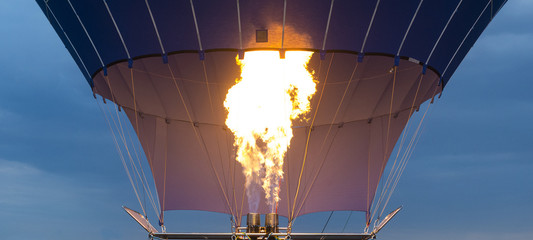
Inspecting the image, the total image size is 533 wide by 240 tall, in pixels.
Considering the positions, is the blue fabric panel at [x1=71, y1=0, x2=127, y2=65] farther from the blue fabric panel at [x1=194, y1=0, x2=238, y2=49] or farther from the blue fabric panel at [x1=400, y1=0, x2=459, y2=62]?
the blue fabric panel at [x1=400, y1=0, x2=459, y2=62]

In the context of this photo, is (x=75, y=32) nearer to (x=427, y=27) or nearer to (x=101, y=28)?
(x=101, y=28)

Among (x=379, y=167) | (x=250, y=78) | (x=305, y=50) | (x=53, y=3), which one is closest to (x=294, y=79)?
(x=250, y=78)

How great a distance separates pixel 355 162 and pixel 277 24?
8.83m

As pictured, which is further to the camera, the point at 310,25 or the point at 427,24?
the point at 427,24

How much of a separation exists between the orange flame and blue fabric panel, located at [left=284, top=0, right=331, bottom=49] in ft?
10.1

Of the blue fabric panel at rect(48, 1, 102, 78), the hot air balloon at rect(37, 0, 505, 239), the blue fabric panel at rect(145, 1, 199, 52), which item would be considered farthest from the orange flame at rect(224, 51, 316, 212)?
the blue fabric panel at rect(48, 1, 102, 78)

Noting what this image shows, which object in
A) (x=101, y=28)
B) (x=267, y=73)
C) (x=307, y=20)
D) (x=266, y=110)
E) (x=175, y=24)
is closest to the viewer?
(x=307, y=20)

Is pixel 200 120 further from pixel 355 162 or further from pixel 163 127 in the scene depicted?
pixel 355 162

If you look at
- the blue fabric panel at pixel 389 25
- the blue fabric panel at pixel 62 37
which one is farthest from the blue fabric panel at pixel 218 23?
the blue fabric panel at pixel 62 37

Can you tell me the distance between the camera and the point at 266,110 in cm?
1930

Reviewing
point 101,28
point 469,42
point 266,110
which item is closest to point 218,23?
point 101,28

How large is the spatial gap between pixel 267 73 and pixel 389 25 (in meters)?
4.87

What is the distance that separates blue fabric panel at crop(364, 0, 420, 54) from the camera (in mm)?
14477

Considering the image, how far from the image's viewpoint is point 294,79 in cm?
1859
